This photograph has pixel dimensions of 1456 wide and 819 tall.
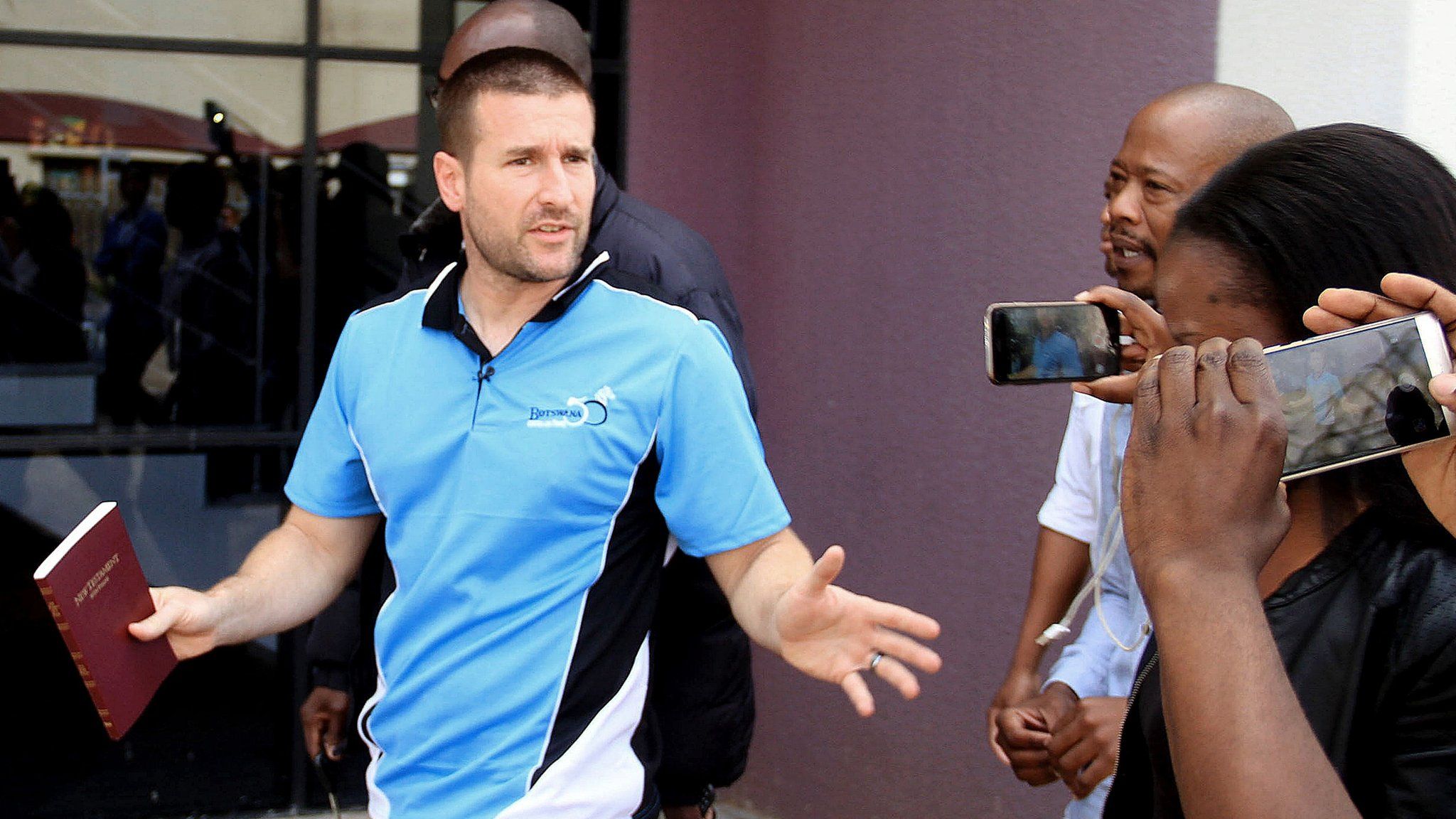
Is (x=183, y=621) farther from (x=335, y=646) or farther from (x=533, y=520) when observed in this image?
(x=335, y=646)

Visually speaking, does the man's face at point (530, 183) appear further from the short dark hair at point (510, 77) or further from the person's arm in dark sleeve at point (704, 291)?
the person's arm in dark sleeve at point (704, 291)

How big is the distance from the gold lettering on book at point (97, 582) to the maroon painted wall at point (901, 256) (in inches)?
94.2

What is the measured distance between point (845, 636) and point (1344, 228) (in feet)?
2.90

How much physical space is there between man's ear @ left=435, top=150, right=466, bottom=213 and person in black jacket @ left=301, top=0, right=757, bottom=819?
0.17 metres

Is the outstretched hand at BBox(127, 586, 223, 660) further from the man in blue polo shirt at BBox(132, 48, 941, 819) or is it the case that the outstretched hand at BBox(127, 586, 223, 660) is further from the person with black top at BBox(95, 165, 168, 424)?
the person with black top at BBox(95, 165, 168, 424)

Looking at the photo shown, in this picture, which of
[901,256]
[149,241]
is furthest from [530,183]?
[149,241]

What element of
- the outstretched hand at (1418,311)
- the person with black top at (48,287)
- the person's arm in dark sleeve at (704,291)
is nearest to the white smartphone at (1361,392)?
the outstretched hand at (1418,311)

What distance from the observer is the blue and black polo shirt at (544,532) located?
2.39 m

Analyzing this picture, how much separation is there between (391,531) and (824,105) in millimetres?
2467

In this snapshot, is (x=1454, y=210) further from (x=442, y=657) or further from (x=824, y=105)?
(x=824, y=105)

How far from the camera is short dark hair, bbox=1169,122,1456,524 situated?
1419 millimetres

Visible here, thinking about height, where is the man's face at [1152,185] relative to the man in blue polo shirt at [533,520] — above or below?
above

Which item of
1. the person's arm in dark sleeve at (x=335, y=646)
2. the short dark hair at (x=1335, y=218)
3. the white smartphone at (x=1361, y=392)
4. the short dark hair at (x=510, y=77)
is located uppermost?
the short dark hair at (x=510, y=77)

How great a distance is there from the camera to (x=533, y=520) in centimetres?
239
